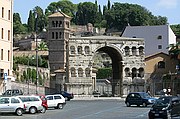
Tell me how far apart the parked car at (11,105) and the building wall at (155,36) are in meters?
84.2

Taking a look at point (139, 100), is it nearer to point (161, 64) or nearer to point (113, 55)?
point (113, 55)

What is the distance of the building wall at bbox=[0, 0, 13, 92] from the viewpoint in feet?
225

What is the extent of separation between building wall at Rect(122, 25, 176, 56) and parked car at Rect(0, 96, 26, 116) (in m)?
84.2

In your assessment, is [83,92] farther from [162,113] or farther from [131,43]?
[162,113]

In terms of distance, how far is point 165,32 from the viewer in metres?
121

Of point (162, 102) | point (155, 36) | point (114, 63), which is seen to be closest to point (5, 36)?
point (114, 63)

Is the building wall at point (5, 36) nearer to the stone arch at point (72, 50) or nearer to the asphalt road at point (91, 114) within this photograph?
the stone arch at point (72, 50)

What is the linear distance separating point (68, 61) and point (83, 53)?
→ 2777 millimetres

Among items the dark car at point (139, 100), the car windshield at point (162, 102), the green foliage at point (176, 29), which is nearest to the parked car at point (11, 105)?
the car windshield at point (162, 102)

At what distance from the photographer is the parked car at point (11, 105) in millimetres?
38156

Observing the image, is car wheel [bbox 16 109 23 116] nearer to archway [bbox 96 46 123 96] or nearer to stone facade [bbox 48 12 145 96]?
stone facade [bbox 48 12 145 96]

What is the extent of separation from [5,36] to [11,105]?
3280 centimetres

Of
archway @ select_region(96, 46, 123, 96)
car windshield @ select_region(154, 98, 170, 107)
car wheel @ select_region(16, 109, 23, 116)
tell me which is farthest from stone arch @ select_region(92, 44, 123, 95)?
car windshield @ select_region(154, 98, 170, 107)

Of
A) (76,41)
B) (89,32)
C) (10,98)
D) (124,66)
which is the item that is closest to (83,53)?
(76,41)
